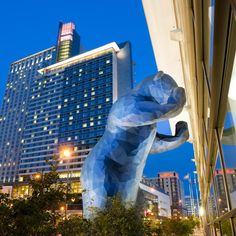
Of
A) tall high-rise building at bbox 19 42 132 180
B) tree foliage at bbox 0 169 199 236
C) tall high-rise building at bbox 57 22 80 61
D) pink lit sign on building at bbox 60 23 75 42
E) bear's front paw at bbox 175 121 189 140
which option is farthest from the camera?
pink lit sign on building at bbox 60 23 75 42

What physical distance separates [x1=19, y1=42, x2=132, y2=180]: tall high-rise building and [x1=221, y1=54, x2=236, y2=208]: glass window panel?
86724 millimetres

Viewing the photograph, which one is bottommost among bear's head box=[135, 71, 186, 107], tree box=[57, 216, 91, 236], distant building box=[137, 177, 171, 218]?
tree box=[57, 216, 91, 236]

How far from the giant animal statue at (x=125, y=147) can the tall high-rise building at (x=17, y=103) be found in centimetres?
9711

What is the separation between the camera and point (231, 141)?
274 centimetres

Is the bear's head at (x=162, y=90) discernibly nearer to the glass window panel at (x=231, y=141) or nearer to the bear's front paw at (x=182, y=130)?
the bear's front paw at (x=182, y=130)

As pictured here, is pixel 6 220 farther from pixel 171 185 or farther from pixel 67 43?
pixel 171 185

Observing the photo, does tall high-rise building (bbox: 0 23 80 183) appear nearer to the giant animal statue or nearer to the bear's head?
the giant animal statue

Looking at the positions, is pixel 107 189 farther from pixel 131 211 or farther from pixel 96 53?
pixel 96 53

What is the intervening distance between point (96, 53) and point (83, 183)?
96.0 meters

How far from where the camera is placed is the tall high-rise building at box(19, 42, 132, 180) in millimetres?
92500

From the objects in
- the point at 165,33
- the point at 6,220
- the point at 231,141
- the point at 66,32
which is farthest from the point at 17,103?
the point at 231,141

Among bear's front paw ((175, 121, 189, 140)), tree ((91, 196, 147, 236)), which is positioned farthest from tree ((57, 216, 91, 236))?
bear's front paw ((175, 121, 189, 140))

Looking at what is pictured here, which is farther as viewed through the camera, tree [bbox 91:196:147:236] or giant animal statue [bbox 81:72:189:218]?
giant animal statue [bbox 81:72:189:218]

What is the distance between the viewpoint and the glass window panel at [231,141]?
224 centimetres
